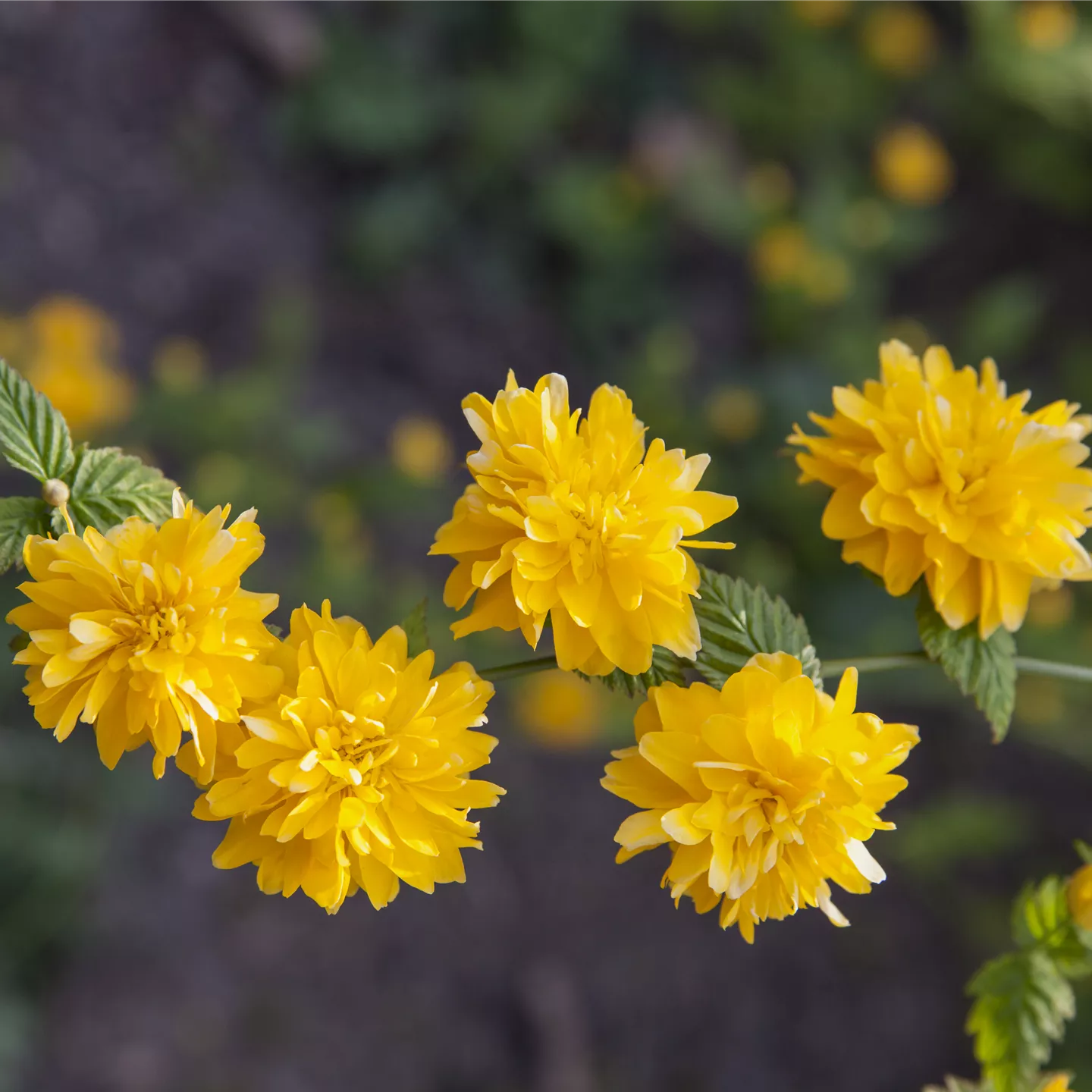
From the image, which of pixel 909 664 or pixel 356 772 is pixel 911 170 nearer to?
pixel 909 664

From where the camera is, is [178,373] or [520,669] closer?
[520,669]

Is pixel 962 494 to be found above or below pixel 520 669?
above

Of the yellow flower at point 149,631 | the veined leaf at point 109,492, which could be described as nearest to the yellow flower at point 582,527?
the yellow flower at point 149,631

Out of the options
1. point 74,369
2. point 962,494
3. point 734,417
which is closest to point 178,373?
point 74,369

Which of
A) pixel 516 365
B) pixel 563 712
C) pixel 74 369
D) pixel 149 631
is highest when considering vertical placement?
pixel 516 365

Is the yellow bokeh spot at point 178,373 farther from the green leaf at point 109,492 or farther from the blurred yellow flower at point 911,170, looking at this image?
the blurred yellow flower at point 911,170

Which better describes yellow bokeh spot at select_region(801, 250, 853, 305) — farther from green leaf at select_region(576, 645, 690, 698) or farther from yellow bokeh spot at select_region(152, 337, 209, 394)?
green leaf at select_region(576, 645, 690, 698)

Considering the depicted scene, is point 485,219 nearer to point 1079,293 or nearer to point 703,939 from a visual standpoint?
point 1079,293
